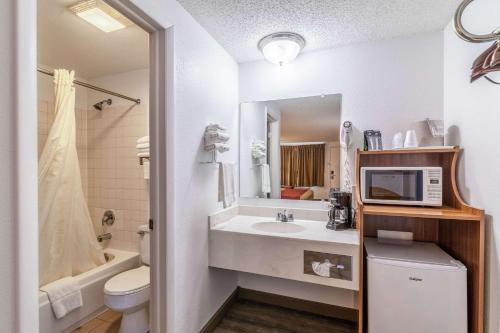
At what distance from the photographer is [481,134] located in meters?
1.29

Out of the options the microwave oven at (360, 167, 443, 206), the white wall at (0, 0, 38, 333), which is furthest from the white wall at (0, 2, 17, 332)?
the microwave oven at (360, 167, 443, 206)

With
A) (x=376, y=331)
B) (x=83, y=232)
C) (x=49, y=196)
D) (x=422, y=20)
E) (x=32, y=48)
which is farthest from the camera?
(x=83, y=232)

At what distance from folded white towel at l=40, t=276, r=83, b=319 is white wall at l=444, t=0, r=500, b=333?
2.65m

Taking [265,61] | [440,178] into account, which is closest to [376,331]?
[440,178]

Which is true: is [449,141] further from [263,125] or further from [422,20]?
[263,125]

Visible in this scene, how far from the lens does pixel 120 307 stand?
172 centimetres

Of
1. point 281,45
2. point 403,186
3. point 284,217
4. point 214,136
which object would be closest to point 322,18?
point 281,45

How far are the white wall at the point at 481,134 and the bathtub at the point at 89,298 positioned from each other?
2.68 metres

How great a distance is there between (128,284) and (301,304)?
4.69 ft

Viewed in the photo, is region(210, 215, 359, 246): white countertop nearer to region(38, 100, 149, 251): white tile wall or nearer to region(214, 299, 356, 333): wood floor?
region(214, 299, 356, 333): wood floor

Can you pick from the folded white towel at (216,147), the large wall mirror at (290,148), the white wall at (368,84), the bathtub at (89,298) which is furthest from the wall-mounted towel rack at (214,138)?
the bathtub at (89,298)

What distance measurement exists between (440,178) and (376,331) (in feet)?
3.32

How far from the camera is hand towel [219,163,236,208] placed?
188 centimetres

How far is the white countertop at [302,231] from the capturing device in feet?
5.12
